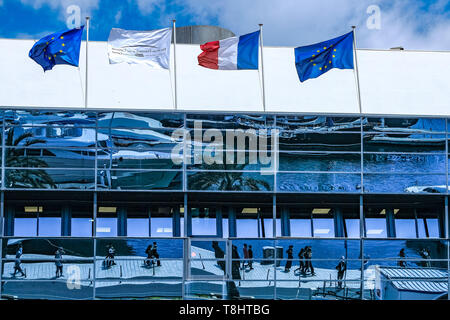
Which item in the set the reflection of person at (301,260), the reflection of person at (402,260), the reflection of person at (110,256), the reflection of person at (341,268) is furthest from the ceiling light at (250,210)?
the reflection of person at (402,260)

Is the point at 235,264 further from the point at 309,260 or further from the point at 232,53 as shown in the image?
the point at 232,53

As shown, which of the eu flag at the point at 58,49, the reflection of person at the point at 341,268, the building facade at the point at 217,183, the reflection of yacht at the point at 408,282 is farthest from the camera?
the reflection of yacht at the point at 408,282

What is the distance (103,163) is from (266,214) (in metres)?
6.41

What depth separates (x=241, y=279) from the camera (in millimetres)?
28781

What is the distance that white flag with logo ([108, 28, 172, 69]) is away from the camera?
1124 inches

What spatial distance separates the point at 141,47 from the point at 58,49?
290 centimetres

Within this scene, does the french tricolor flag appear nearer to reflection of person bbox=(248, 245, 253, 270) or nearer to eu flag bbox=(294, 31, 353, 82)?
eu flag bbox=(294, 31, 353, 82)

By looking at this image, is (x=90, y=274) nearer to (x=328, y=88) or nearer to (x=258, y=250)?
(x=258, y=250)

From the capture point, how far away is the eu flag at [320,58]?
1134 inches

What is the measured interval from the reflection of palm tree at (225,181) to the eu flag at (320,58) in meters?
4.10

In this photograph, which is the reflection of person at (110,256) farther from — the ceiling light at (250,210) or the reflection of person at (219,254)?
the ceiling light at (250,210)

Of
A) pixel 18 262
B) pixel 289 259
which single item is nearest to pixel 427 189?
pixel 289 259
